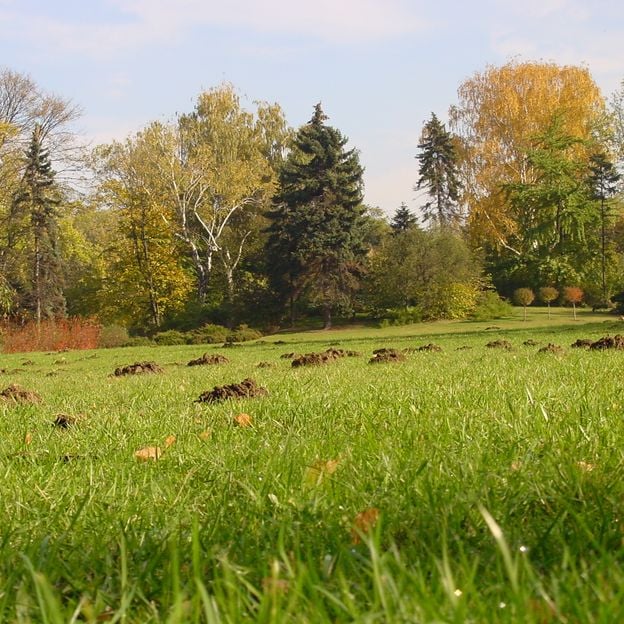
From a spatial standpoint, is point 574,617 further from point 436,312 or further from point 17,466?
point 436,312

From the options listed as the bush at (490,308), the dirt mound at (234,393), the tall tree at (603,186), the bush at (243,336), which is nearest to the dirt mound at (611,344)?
the dirt mound at (234,393)

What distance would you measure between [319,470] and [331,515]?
0.67 m

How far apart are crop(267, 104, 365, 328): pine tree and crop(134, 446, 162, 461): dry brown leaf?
4203 centimetres

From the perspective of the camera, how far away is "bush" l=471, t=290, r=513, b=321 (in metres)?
45.1

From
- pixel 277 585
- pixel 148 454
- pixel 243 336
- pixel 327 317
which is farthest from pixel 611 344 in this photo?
pixel 327 317

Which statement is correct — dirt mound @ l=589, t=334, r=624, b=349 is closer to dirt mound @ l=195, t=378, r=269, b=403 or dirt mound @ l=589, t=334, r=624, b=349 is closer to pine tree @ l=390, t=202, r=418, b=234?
dirt mound @ l=195, t=378, r=269, b=403

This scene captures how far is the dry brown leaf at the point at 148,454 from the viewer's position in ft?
12.6

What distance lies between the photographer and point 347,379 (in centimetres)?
823

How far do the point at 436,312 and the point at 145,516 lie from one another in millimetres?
43621

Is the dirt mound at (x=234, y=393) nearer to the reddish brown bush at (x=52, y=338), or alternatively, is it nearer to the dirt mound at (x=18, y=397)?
the dirt mound at (x=18, y=397)

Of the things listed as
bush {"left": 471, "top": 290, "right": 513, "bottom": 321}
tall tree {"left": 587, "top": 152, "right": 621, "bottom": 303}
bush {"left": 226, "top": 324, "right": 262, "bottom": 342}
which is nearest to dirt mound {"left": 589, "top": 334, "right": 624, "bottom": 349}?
bush {"left": 226, "top": 324, "right": 262, "bottom": 342}

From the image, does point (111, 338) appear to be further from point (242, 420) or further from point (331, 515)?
point (331, 515)

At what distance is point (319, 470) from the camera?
3031 mm

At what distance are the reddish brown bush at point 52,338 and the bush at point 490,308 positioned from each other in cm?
2265
